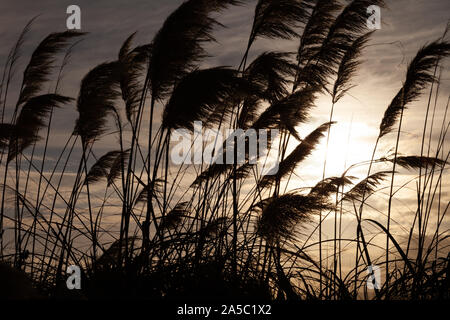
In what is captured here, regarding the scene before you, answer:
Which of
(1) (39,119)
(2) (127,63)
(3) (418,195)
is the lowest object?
(3) (418,195)

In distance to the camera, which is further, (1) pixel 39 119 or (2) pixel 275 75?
(1) pixel 39 119

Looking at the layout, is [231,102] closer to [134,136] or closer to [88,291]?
[134,136]

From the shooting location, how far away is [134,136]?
441 cm

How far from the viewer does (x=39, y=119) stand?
5156 millimetres

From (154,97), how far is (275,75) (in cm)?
105

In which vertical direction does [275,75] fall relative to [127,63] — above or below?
below

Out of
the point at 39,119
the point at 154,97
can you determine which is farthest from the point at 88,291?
the point at 39,119

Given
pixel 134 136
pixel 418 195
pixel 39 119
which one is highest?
pixel 39 119
